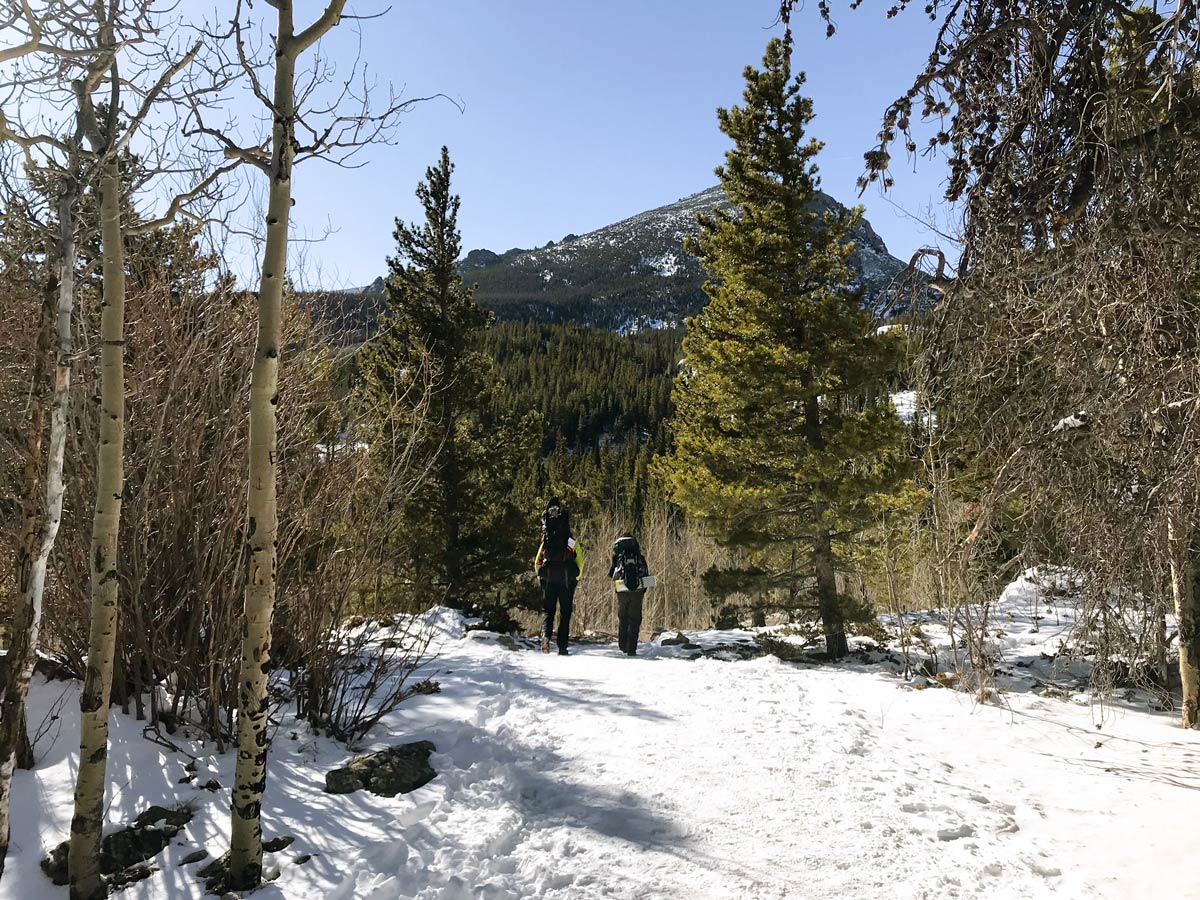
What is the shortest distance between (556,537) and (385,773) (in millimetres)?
4954

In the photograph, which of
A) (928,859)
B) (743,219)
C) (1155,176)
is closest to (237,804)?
(928,859)

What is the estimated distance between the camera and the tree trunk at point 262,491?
2932 mm

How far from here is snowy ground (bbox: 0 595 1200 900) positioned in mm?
3291

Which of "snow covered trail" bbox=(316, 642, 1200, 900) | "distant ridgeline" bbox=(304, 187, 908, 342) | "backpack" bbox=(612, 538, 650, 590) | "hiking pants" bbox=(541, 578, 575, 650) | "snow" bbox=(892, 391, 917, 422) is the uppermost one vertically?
"distant ridgeline" bbox=(304, 187, 908, 342)

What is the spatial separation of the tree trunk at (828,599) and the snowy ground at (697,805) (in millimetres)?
4197

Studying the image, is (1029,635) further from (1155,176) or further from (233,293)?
(233,293)

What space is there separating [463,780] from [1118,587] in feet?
14.0

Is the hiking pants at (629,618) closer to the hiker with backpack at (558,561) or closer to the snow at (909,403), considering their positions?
the hiker with backpack at (558,561)

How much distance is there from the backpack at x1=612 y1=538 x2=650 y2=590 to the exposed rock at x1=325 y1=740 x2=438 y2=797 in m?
5.11

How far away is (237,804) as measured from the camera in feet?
10.1

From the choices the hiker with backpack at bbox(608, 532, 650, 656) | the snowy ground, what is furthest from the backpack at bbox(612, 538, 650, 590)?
the snowy ground

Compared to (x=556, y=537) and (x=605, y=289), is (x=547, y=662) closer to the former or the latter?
(x=556, y=537)

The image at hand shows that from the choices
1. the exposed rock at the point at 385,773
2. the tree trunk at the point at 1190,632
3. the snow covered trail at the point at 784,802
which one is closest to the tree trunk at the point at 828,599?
the snow covered trail at the point at 784,802

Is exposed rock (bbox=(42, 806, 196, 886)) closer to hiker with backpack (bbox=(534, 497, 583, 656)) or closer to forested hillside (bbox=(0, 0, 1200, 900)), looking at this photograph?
forested hillside (bbox=(0, 0, 1200, 900))
